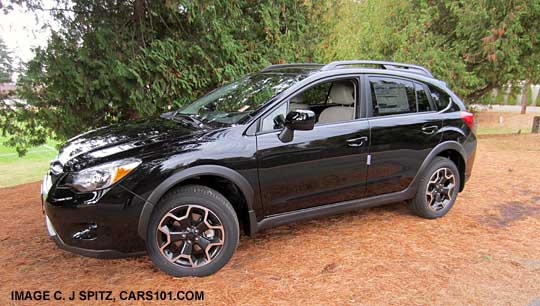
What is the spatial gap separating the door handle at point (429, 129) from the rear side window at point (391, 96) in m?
0.21

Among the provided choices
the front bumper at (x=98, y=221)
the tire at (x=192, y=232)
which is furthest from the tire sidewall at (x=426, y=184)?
the front bumper at (x=98, y=221)

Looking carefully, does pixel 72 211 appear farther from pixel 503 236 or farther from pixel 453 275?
pixel 503 236

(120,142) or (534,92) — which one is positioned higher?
(120,142)

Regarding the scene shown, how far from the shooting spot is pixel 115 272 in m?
3.09

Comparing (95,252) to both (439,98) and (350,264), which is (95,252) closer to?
(350,264)

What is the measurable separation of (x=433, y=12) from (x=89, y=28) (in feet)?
29.9

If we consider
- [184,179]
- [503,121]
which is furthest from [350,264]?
[503,121]

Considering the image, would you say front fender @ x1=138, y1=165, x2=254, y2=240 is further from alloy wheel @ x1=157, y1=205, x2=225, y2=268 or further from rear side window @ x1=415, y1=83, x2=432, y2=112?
rear side window @ x1=415, y1=83, x2=432, y2=112

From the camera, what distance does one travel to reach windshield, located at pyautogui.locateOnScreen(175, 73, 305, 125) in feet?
11.2

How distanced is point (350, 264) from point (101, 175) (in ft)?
7.04

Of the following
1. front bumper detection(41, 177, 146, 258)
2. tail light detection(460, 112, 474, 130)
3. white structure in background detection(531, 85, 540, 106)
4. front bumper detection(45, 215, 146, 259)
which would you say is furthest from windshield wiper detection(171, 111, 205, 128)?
white structure in background detection(531, 85, 540, 106)

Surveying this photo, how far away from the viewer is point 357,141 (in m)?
3.58

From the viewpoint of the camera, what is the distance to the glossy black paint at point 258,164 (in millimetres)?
2719

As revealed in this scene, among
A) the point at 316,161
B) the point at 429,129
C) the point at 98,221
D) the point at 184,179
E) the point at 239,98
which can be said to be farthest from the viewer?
the point at 429,129
